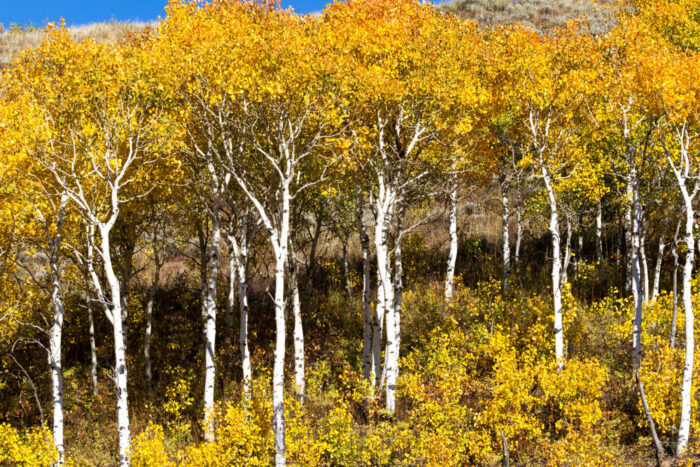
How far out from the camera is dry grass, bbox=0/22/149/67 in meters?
64.4

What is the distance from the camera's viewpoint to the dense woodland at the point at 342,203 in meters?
15.2

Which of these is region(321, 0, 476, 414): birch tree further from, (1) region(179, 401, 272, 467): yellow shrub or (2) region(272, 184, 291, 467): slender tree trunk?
(1) region(179, 401, 272, 467): yellow shrub

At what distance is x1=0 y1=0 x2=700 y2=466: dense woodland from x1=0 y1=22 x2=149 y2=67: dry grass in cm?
5291

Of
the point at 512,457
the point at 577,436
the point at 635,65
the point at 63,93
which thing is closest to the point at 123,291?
the point at 63,93

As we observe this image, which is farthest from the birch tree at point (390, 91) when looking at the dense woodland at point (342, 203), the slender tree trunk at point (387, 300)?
the dense woodland at point (342, 203)

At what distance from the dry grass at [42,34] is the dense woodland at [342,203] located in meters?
52.9

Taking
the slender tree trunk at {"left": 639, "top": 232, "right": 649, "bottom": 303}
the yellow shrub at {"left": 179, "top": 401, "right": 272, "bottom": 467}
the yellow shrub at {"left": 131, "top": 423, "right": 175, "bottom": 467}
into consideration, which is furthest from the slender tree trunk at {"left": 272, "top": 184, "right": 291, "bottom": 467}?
the slender tree trunk at {"left": 639, "top": 232, "right": 649, "bottom": 303}

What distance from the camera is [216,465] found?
46.9 ft

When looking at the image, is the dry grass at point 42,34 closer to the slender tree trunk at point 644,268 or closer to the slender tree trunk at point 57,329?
the slender tree trunk at point 57,329

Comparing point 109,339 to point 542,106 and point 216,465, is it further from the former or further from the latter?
point 542,106

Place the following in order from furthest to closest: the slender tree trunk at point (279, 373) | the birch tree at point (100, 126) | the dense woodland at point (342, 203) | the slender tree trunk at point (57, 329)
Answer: the slender tree trunk at point (57, 329)
the dense woodland at point (342, 203)
the slender tree trunk at point (279, 373)
the birch tree at point (100, 126)

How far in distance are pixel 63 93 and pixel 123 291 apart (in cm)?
839

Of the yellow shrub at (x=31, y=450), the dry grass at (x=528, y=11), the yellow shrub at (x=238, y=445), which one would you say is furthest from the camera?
the dry grass at (x=528, y=11)

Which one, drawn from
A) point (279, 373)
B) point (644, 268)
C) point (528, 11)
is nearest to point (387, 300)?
point (279, 373)
